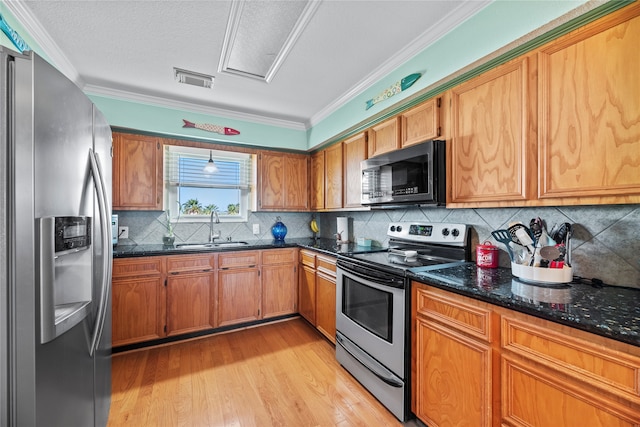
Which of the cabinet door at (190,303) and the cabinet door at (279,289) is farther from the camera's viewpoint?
the cabinet door at (279,289)

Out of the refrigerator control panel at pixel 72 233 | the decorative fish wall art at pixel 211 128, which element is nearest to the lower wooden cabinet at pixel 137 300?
the decorative fish wall art at pixel 211 128

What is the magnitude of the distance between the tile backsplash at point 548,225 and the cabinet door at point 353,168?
0.33 m

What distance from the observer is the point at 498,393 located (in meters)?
1.22

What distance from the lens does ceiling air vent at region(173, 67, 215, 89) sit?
7.80 ft

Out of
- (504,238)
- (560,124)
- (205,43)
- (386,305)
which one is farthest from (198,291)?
(560,124)

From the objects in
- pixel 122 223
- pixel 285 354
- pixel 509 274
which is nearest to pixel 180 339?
pixel 285 354

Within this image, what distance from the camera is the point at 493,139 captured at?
1589 mm

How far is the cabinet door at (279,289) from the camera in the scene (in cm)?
317

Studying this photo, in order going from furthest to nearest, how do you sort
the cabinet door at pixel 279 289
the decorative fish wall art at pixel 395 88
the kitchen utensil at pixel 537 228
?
the cabinet door at pixel 279 289
the decorative fish wall art at pixel 395 88
the kitchen utensil at pixel 537 228

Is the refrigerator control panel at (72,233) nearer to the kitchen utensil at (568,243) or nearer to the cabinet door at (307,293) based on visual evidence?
the cabinet door at (307,293)

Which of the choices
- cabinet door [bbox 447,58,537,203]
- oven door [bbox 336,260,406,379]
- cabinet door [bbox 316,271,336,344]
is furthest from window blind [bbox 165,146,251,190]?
cabinet door [bbox 447,58,537,203]

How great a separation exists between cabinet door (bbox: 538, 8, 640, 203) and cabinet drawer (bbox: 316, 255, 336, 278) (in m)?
1.67

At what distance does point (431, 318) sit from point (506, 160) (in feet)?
3.22

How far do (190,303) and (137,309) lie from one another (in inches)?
17.9
